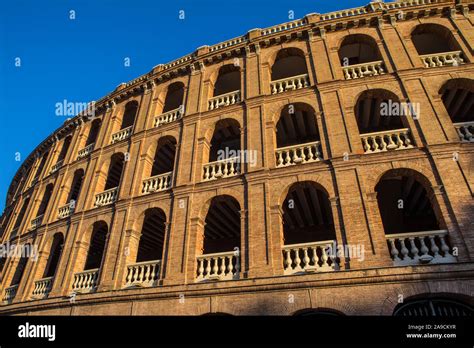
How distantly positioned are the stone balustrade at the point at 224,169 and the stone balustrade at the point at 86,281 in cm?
581

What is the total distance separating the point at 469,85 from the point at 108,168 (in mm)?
16210

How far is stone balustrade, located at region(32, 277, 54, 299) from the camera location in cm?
1291

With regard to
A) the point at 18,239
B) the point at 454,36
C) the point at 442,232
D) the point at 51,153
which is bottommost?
the point at 442,232

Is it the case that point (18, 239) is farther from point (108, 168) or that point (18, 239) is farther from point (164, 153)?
point (164, 153)

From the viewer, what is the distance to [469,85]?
11.1 meters

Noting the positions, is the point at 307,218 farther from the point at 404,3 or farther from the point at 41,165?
the point at 41,165

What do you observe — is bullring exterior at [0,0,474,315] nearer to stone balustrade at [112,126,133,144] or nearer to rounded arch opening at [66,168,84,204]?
rounded arch opening at [66,168,84,204]

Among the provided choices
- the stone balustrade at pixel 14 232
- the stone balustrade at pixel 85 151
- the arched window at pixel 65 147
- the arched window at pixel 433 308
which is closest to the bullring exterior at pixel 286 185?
the arched window at pixel 433 308

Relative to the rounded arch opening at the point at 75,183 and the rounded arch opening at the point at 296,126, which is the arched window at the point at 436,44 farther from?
the rounded arch opening at the point at 75,183

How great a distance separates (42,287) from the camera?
1336 centimetres

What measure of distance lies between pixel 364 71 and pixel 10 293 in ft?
64.3

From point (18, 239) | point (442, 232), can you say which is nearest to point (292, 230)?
point (442, 232)

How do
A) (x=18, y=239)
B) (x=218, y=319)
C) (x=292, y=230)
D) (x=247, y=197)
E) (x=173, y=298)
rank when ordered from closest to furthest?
(x=218, y=319) → (x=173, y=298) → (x=247, y=197) → (x=292, y=230) → (x=18, y=239)

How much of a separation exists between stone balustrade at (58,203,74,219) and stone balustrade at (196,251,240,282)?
28.0ft
